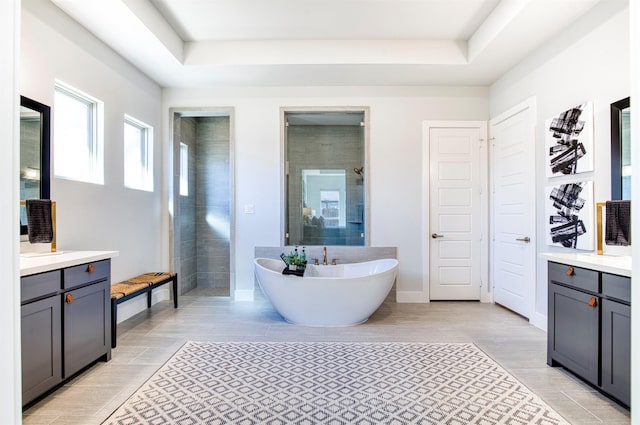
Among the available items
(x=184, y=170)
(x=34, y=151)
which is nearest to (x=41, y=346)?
(x=34, y=151)

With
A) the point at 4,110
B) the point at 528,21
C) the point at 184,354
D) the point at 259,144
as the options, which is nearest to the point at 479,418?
the point at 184,354

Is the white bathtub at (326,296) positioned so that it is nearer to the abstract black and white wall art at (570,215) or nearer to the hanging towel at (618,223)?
the abstract black and white wall art at (570,215)

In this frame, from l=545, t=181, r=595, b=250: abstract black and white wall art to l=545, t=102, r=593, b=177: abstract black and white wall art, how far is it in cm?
15

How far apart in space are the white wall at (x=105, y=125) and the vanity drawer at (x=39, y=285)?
0.86 meters

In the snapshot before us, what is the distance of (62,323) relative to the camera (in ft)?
6.87

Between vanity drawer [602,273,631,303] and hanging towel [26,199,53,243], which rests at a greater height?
hanging towel [26,199,53,243]

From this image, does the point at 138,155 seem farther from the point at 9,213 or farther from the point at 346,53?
the point at 9,213

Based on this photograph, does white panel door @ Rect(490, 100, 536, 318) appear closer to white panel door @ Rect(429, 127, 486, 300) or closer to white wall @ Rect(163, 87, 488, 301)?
white panel door @ Rect(429, 127, 486, 300)

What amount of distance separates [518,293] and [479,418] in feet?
7.47

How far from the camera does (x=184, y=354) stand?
8.83 feet

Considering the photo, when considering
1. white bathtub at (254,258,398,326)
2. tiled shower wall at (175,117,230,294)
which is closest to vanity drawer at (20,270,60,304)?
white bathtub at (254,258,398,326)

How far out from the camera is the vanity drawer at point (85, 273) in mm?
2155

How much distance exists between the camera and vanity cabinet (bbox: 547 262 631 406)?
1.87 m

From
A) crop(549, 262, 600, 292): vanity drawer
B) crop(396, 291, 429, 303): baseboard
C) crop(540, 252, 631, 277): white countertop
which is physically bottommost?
crop(396, 291, 429, 303): baseboard
